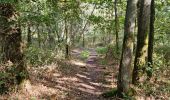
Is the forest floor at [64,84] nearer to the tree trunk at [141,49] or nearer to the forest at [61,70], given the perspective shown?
the forest at [61,70]

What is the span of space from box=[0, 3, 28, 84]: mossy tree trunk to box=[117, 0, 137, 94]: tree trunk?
3798 millimetres

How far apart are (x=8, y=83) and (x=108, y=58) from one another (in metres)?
13.4

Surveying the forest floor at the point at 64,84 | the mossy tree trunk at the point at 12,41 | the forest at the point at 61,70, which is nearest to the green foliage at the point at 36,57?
the forest at the point at 61,70

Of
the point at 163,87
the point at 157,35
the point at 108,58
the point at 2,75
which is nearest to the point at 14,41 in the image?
the point at 2,75

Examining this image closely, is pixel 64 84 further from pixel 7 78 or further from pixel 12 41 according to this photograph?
pixel 12 41

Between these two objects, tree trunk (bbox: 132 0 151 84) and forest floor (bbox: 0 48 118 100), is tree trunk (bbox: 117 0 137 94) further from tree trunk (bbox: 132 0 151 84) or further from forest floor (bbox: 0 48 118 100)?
tree trunk (bbox: 132 0 151 84)

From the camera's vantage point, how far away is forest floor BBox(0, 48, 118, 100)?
10.7 m

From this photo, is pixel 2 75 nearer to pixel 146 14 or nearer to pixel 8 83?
pixel 8 83

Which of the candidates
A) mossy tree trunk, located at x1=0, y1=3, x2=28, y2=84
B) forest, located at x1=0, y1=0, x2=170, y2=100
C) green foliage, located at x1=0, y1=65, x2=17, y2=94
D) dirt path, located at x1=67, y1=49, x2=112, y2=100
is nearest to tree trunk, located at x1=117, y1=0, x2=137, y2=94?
forest, located at x1=0, y1=0, x2=170, y2=100

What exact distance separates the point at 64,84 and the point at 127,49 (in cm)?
402

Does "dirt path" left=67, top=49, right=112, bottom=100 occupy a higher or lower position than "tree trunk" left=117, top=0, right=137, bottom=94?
lower

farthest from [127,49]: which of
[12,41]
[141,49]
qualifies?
[12,41]

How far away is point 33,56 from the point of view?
15000 millimetres

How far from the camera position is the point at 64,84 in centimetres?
1312
